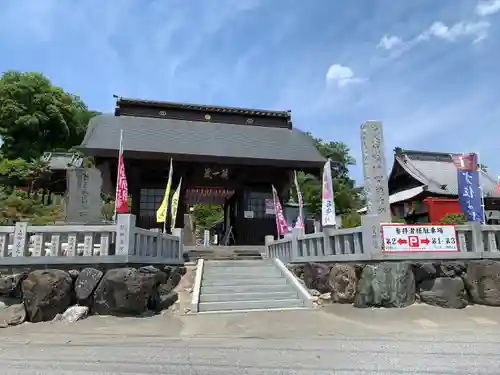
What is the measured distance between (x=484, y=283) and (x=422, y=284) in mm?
1296

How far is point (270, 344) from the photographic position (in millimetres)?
5777

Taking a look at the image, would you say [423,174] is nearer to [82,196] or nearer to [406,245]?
[406,245]

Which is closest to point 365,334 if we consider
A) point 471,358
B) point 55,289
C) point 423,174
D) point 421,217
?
point 471,358

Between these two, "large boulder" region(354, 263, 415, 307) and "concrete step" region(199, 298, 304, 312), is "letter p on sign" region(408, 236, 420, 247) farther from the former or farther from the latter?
"concrete step" region(199, 298, 304, 312)

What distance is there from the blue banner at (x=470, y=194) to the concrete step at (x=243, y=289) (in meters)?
5.05

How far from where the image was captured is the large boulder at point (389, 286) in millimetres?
7949

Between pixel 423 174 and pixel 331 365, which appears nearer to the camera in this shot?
pixel 331 365

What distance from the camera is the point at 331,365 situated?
457 cm

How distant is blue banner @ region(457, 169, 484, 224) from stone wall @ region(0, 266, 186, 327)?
7.94 meters

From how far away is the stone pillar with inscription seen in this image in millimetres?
8383

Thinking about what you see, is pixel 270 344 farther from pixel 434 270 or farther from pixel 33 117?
pixel 33 117

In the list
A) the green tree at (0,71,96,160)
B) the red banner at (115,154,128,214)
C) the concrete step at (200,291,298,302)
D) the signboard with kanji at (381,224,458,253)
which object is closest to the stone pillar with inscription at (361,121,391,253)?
the signboard with kanji at (381,224,458,253)

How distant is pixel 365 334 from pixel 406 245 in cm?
287

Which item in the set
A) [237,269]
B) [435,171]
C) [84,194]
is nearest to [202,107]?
[84,194]
